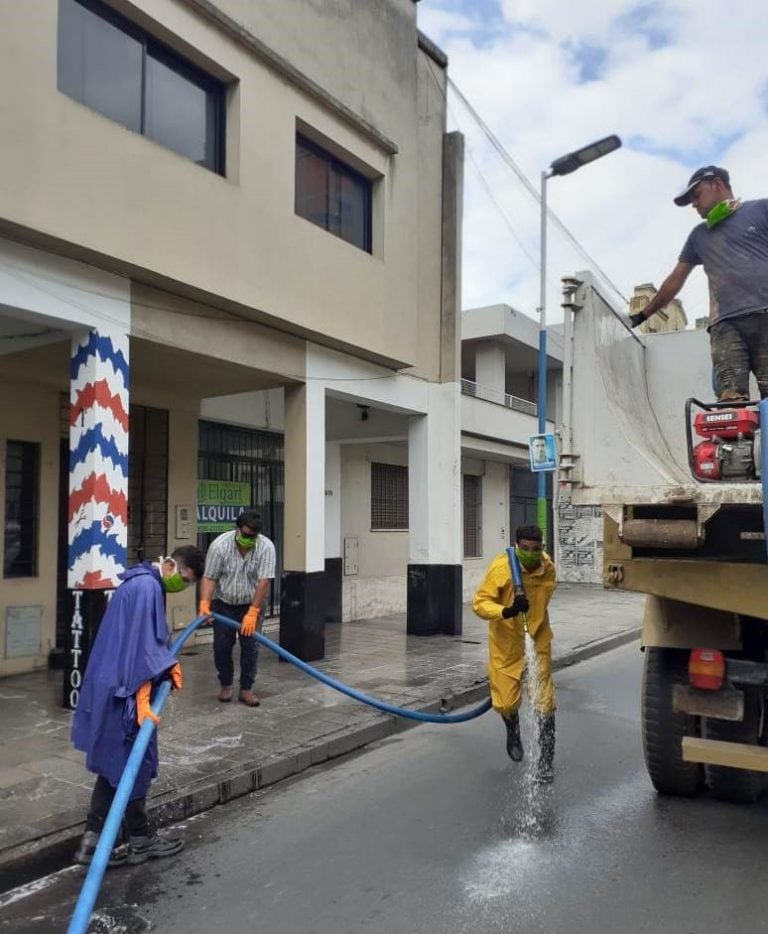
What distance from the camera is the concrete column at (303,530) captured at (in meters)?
8.88

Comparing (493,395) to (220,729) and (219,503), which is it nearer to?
(219,503)

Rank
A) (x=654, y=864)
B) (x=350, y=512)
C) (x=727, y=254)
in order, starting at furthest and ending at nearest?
(x=350, y=512), (x=727, y=254), (x=654, y=864)

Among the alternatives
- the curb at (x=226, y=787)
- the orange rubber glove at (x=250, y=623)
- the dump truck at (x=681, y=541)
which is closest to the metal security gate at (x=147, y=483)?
the orange rubber glove at (x=250, y=623)

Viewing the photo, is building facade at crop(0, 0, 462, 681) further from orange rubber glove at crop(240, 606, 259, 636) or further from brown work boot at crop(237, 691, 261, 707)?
brown work boot at crop(237, 691, 261, 707)

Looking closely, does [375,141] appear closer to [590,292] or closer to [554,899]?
[590,292]

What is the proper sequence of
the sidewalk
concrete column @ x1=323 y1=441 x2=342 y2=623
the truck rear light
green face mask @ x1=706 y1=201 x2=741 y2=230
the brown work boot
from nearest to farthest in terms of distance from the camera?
the truck rear light
the sidewalk
green face mask @ x1=706 y1=201 x2=741 y2=230
the brown work boot
concrete column @ x1=323 y1=441 x2=342 y2=623

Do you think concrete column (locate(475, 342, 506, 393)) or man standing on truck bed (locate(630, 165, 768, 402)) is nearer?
man standing on truck bed (locate(630, 165, 768, 402))

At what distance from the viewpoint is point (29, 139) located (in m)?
5.85

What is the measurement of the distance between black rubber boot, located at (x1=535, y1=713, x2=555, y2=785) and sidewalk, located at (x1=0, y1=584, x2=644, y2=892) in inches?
61.5

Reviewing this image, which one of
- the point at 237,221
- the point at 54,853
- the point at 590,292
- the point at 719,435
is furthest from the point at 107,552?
the point at 719,435

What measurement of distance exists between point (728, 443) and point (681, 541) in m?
0.57

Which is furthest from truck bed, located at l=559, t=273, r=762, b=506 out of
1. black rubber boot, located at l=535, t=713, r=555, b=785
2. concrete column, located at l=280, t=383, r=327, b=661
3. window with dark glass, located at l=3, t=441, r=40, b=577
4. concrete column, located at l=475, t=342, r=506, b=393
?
concrete column, located at l=475, t=342, r=506, b=393

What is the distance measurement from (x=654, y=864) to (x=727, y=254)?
330 cm

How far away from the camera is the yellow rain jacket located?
209 inches
